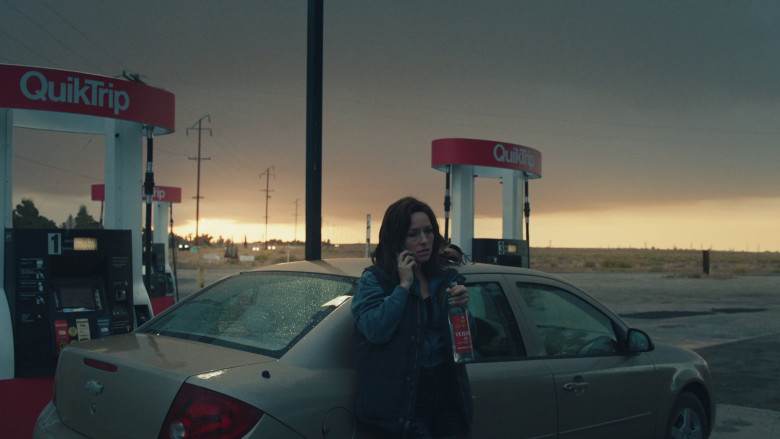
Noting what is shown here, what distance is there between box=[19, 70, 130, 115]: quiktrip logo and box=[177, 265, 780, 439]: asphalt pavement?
21.5ft

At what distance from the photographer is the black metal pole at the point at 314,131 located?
6.98 metres

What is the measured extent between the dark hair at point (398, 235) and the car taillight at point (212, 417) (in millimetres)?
942

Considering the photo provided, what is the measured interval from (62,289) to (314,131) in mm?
2758

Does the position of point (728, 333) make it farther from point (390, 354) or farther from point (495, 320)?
point (390, 354)

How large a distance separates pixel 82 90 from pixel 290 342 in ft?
14.7

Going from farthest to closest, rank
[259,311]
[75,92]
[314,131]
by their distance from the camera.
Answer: [314,131] → [75,92] → [259,311]

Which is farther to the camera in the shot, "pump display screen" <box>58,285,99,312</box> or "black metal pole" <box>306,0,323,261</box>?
"black metal pole" <box>306,0,323,261</box>

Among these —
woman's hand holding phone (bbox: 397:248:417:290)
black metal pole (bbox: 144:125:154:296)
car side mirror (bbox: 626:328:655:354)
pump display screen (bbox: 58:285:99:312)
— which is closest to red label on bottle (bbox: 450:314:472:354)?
woman's hand holding phone (bbox: 397:248:417:290)

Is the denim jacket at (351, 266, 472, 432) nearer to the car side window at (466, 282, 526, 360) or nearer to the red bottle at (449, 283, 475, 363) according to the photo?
the red bottle at (449, 283, 475, 363)

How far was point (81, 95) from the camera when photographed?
6602mm

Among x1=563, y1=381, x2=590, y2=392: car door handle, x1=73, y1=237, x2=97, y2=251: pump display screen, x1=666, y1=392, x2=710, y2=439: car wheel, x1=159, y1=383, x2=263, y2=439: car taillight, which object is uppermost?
x1=73, y1=237, x2=97, y2=251: pump display screen

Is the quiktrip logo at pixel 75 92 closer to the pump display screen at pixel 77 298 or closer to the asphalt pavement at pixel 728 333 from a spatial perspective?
the pump display screen at pixel 77 298

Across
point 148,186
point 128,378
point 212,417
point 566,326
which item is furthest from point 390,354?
point 148,186

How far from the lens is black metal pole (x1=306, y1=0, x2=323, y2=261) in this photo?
6984 millimetres
